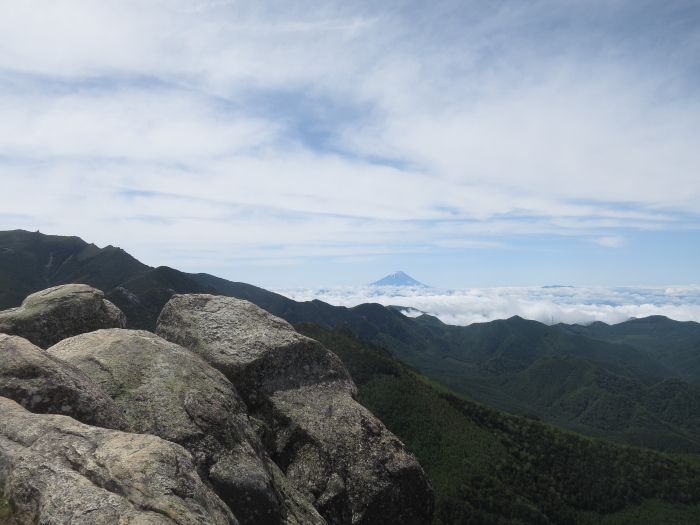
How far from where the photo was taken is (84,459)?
7.89 meters

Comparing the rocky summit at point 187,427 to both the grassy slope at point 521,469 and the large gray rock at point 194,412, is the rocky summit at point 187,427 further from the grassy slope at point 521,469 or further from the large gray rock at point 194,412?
the grassy slope at point 521,469

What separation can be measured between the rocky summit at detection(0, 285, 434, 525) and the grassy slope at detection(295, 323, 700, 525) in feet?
327

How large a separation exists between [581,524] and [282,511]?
146154 mm

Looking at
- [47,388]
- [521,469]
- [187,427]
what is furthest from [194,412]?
[521,469]

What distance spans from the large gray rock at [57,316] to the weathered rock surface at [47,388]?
920 centimetres

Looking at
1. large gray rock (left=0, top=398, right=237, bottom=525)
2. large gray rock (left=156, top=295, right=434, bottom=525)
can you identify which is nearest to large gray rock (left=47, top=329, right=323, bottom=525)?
large gray rock (left=156, top=295, right=434, bottom=525)

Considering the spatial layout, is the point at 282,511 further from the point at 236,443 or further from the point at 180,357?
the point at 180,357

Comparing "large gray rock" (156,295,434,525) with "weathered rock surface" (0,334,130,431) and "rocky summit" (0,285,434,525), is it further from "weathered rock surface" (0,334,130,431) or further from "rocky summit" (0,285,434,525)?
"weathered rock surface" (0,334,130,431)

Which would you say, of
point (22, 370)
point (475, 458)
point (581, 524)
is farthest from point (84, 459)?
point (581, 524)

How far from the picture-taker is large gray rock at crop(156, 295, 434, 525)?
50.3ft

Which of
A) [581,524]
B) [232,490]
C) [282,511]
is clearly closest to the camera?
[232,490]

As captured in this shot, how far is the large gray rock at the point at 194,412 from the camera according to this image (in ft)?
36.7

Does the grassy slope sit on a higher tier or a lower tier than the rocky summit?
lower

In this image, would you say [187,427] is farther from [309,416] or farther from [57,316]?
[57,316]
